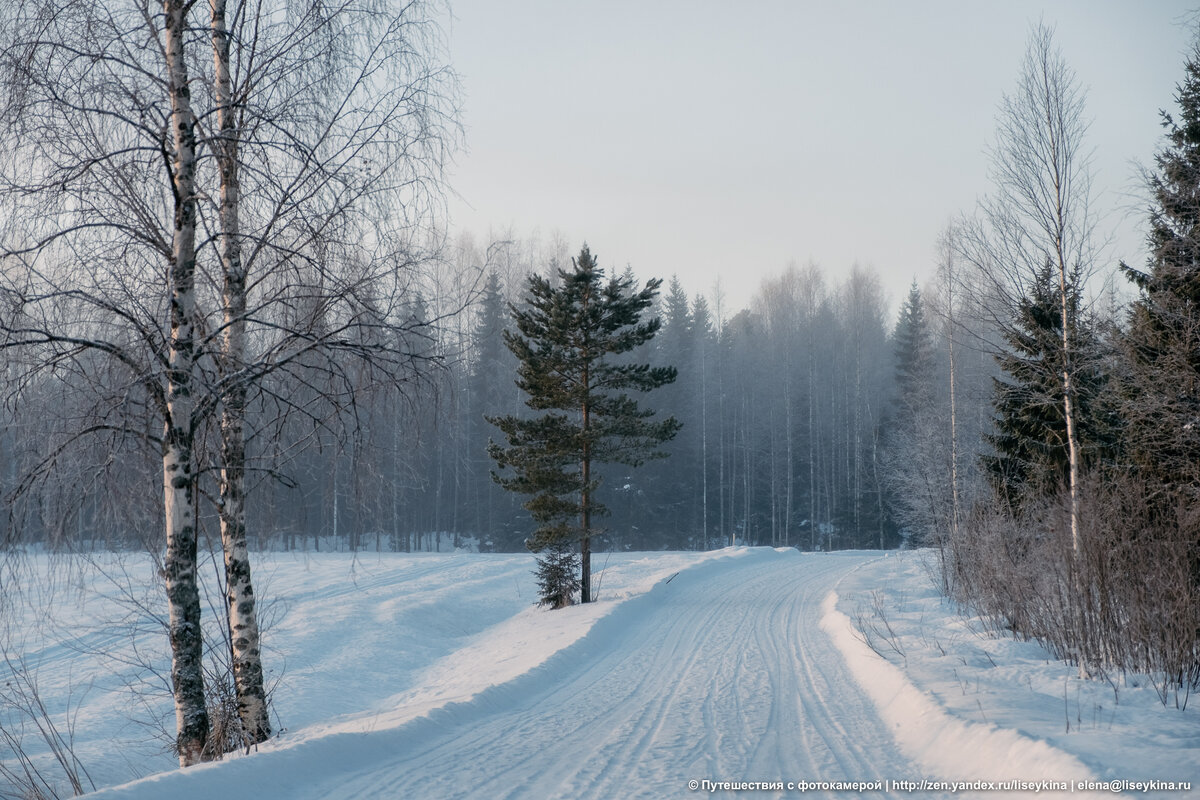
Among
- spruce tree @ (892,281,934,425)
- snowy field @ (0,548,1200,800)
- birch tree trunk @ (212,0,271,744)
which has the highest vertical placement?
spruce tree @ (892,281,934,425)

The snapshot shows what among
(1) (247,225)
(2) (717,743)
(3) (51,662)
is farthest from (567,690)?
(3) (51,662)

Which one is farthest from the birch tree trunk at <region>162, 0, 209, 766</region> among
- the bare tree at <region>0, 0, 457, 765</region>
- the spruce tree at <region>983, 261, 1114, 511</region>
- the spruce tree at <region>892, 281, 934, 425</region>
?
the spruce tree at <region>892, 281, 934, 425</region>

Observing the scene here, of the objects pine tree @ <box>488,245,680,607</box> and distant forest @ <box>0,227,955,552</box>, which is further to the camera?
distant forest @ <box>0,227,955,552</box>

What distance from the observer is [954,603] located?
16.4m

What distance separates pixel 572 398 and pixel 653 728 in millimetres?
12165

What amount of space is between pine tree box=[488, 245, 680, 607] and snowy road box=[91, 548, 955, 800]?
7256 mm

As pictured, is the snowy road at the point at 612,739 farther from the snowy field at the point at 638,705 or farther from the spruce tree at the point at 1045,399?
the spruce tree at the point at 1045,399

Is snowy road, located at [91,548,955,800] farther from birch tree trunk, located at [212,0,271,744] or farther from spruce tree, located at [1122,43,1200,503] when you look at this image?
spruce tree, located at [1122,43,1200,503]

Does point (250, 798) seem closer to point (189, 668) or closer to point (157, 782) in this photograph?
point (157, 782)

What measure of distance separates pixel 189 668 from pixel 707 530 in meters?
46.8

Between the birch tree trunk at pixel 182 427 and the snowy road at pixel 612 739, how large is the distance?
1241 mm

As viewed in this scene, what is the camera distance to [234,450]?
7109 millimetres

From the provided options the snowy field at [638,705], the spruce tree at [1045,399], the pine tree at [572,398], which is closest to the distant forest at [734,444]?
the pine tree at [572,398]

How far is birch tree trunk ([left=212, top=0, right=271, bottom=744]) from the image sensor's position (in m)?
6.80
